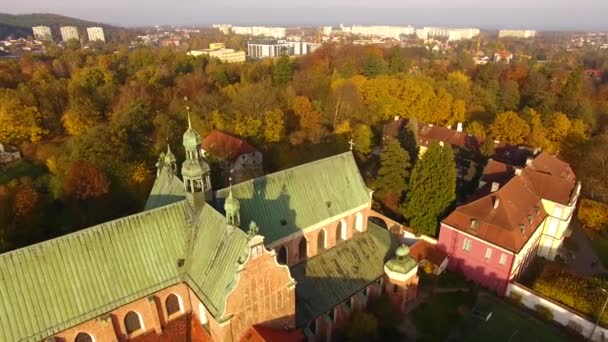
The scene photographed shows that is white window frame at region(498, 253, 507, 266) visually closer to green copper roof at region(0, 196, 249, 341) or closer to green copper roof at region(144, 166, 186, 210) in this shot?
green copper roof at region(0, 196, 249, 341)

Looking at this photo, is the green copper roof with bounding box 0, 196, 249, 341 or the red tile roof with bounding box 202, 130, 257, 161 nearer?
the green copper roof with bounding box 0, 196, 249, 341

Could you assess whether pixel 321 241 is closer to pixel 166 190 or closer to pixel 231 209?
pixel 231 209

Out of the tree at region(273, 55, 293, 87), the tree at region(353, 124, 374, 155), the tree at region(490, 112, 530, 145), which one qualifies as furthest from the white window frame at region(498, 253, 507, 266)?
the tree at region(273, 55, 293, 87)

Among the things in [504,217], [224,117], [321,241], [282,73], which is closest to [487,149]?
[504,217]

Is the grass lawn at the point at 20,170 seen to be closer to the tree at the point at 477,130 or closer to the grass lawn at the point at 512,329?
the grass lawn at the point at 512,329

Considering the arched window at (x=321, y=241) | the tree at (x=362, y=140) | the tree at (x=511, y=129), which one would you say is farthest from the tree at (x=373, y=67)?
the arched window at (x=321, y=241)
